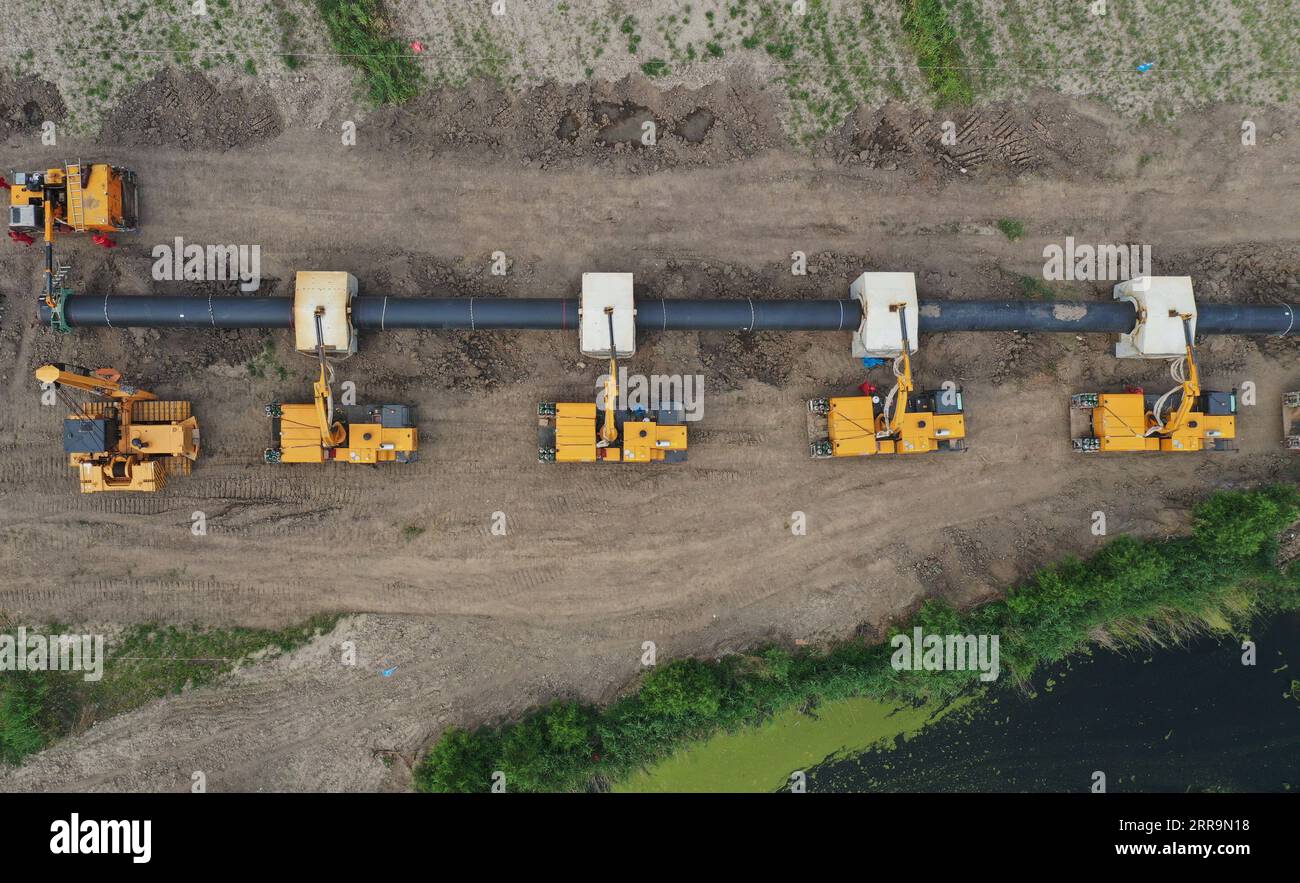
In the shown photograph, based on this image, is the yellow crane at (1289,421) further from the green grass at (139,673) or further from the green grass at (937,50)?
the green grass at (139,673)

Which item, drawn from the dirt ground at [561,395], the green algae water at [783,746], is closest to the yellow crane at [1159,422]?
the dirt ground at [561,395]

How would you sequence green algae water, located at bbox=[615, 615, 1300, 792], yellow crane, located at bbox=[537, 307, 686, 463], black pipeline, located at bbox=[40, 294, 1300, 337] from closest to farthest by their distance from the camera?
black pipeline, located at bbox=[40, 294, 1300, 337] < yellow crane, located at bbox=[537, 307, 686, 463] < green algae water, located at bbox=[615, 615, 1300, 792]

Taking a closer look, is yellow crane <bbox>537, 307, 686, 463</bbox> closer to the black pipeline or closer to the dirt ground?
the dirt ground

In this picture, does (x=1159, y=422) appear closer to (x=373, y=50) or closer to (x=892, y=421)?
(x=892, y=421)

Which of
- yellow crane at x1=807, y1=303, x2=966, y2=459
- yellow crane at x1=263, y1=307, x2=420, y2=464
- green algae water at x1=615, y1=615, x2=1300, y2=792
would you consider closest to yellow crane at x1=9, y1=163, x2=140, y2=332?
yellow crane at x1=263, y1=307, x2=420, y2=464

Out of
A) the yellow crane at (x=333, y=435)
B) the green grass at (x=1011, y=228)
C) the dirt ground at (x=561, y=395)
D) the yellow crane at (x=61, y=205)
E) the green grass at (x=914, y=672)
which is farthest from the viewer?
the green grass at (x=1011, y=228)

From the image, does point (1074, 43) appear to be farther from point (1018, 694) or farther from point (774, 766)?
point (774, 766)
